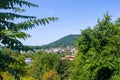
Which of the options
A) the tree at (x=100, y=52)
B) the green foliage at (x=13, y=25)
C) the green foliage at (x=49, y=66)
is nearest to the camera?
the green foliage at (x=13, y=25)

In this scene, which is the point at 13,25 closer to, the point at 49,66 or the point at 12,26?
the point at 12,26

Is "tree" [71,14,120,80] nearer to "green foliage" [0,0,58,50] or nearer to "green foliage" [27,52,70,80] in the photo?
"green foliage" [0,0,58,50]

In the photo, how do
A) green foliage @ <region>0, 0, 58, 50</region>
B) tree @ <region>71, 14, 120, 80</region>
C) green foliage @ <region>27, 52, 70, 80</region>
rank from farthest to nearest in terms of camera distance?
1. green foliage @ <region>27, 52, 70, 80</region>
2. tree @ <region>71, 14, 120, 80</region>
3. green foliage @ <region>0, 0, 58, 50</region>

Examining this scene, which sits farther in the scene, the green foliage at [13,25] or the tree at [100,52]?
the tree at [100,52]

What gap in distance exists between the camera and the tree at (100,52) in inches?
1535

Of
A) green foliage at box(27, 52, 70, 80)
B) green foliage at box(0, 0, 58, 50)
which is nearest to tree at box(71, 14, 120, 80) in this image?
green foliage at box(0, 0, 58, 50)

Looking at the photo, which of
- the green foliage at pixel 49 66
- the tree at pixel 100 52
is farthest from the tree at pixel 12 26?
the green foliage at pixel 49 66

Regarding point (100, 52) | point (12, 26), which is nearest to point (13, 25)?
point (12, 26)

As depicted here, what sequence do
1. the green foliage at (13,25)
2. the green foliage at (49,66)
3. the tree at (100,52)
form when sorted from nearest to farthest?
the green foliage at (13,25) → the tree at (100,52) → the green foliage at (49,66)

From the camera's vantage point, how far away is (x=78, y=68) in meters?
42.0

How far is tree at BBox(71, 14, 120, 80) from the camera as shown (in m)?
39.0

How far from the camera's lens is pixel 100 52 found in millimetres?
39750

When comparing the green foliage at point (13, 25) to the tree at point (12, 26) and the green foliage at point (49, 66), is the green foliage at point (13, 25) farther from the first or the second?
the green foliage at point (49, 66)

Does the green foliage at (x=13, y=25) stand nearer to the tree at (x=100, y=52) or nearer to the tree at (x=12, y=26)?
the tree at (x=12, y=26)
